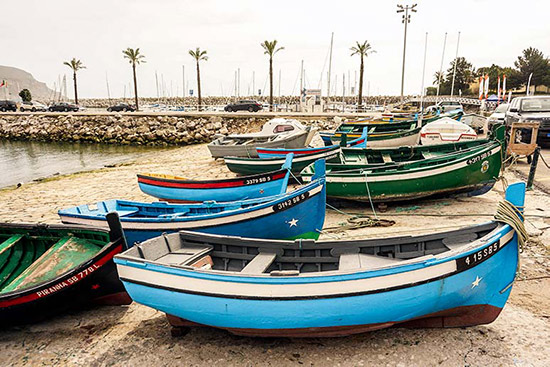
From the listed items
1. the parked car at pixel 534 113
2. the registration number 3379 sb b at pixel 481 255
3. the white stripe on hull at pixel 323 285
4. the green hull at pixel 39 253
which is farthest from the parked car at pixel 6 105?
the registration number 3379 sb b at pixel 481 255

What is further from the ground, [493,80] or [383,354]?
[493,80]

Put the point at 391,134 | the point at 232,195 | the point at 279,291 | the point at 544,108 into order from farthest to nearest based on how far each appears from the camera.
→ the point at 391,134
the point at 544,108
the point at 232,195
the point at 279,291

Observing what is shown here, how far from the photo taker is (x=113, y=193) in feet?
47.6

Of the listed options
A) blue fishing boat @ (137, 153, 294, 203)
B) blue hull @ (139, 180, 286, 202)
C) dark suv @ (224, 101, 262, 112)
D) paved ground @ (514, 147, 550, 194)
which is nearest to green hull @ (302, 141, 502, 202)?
blue fishing boat @ (137, 153, 294, 203)

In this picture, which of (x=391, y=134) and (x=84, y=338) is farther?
(x=391, y=134)

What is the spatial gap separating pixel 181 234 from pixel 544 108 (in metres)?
17.9

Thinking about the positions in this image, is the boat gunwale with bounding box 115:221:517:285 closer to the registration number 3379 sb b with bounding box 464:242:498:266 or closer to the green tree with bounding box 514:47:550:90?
the registration number 3379 sb b with bounding box 464:242:498:266

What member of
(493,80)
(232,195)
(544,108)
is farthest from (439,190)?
(493,80)

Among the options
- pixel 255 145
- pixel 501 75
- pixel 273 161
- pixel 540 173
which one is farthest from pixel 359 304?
pixel 501 75

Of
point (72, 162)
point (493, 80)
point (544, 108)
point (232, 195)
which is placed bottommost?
point (72, 162)

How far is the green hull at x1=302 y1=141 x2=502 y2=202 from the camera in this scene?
1005cm

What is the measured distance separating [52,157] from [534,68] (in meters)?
68.6

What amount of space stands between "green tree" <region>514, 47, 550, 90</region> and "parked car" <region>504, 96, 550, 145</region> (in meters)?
52.2

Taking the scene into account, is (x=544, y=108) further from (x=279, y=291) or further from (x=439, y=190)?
(x=279, y=291)
